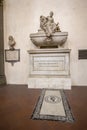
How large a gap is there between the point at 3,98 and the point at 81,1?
324 cm

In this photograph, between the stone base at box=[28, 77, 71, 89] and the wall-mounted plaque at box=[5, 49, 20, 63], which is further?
the wall-mounted plaque at box=[5, 49, 20, 63]

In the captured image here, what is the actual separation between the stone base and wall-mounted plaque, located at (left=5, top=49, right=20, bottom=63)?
0.95 meters

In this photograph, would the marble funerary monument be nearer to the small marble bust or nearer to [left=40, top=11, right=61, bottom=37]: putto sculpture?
[left=40, top=11, right=61, bottom=37]: putto sculpture

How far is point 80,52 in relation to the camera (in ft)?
12.9

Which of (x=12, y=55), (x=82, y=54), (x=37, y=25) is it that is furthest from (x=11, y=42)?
(x=82, y=54)

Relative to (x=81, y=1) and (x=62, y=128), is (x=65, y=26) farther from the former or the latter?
(x=62, y=128)

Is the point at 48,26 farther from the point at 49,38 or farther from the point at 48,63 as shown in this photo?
the point at 48,63

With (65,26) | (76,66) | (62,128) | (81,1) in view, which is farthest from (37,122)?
(81,1)

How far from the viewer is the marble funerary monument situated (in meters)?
3.48

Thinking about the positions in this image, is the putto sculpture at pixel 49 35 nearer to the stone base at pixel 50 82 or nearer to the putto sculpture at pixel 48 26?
the putto sculpture at pixel 48 26

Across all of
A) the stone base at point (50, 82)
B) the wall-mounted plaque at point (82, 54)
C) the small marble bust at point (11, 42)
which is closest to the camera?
the stone base at point (50, 82)

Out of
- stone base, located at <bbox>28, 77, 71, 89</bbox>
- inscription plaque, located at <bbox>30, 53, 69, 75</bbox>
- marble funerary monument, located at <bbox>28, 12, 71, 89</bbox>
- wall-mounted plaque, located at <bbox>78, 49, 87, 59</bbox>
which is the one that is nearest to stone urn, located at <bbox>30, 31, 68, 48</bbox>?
marble funerary monument, located at <bbox>28, 12, 71, 89</bbox>

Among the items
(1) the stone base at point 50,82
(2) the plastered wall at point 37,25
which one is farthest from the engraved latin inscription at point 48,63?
(2) the plastered wall at point 37,25

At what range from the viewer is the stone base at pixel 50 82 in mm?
3428
